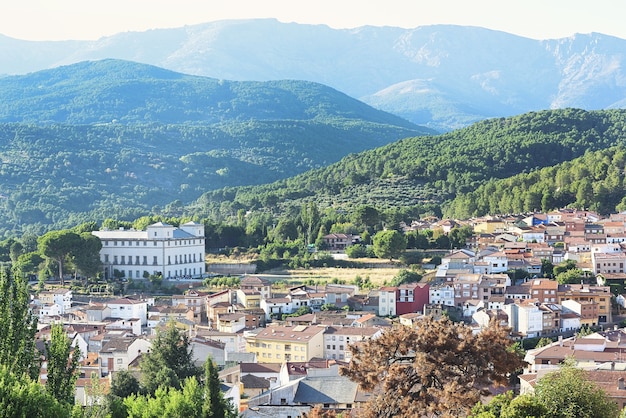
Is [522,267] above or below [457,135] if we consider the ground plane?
below

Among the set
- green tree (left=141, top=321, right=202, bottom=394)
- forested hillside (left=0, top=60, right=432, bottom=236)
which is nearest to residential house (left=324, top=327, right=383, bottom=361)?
green tree (left=141, top=321, right=202, bottom=394)

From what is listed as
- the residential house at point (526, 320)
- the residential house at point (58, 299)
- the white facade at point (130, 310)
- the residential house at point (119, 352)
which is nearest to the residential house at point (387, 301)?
the residential house at point (526, 320)

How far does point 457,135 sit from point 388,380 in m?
91.8

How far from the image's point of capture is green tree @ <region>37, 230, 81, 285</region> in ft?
182

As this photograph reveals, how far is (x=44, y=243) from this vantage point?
183 ft

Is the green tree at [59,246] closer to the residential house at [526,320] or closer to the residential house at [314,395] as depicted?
the residential house at [526,320]

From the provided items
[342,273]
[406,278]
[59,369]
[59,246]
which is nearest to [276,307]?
[406,278]

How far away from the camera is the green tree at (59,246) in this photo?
55625mm

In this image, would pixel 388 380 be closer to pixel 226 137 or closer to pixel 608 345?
pixel 608 345

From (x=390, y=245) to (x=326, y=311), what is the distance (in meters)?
10.1

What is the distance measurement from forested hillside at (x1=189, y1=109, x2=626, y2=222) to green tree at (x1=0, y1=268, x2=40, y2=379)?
184 ft

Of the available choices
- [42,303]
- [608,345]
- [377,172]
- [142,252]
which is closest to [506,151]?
[377,172]

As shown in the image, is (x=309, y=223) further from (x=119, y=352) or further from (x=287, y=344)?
(x=119, y=352)

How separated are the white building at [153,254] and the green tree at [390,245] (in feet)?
32.8
